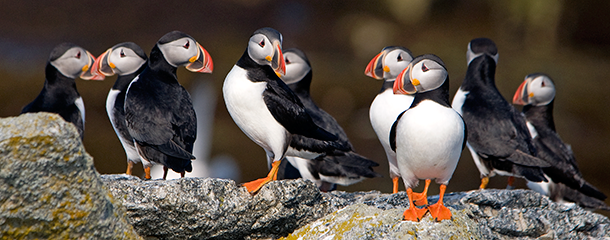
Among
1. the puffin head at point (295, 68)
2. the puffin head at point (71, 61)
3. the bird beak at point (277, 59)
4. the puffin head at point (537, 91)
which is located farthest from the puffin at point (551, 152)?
the puffin head at point (71, 61)

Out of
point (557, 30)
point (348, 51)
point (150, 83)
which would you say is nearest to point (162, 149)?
point (150, 83)

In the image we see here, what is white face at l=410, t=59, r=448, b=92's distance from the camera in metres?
3.68

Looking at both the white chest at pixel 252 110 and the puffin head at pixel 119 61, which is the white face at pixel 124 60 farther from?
the white chest at pixel 252 110

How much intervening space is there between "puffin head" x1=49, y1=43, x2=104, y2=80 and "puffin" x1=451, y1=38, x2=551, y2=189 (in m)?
3.65

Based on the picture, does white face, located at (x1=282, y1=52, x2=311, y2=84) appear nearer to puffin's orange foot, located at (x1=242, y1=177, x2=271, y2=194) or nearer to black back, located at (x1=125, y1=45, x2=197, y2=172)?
black back, located at (x1=125, y1=45, x2=197, y2=172)

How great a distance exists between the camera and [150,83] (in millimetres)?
4484

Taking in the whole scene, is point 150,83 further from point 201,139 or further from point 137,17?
point 137,17

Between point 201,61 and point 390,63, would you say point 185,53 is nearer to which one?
point 201,61

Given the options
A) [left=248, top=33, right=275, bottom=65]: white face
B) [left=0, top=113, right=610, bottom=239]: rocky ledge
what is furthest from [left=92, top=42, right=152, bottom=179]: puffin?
[left=248, top=33, right=275, bottom=65]: white face

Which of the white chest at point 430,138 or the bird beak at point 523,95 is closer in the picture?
the white chest at point 430,138

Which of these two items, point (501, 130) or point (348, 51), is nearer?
point (501, 130)

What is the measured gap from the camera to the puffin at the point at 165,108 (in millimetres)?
4270

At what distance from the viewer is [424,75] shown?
3686 mm

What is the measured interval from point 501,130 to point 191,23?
15725mm
